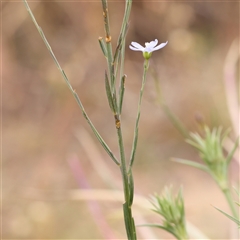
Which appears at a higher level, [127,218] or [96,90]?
[96,90]

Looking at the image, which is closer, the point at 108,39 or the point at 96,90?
the point at 108,39

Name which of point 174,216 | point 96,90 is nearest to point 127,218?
point 174,216

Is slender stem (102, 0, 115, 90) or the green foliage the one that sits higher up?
slender stem (102, 0, 115, 90)

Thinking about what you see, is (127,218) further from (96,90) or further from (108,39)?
(96,90)

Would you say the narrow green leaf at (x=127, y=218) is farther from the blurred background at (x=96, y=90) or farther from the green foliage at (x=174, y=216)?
the blurred background at (x=96, y=90)

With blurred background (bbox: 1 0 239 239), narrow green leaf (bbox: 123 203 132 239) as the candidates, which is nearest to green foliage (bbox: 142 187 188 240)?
narrow green leaf (bbox: 123 203 132 239)

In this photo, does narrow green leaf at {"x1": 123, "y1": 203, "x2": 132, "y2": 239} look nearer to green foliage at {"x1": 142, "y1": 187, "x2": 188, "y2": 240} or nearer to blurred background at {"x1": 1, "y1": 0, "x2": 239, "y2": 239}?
green foliage at {"x1": 142, "y1": 187, "x2": 188, "y2": 240}

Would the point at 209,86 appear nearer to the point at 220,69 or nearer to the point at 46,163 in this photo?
the point at 220,69

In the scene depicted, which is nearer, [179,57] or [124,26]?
[124,26]

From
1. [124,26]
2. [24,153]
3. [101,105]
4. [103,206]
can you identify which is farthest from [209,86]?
[124,26]
